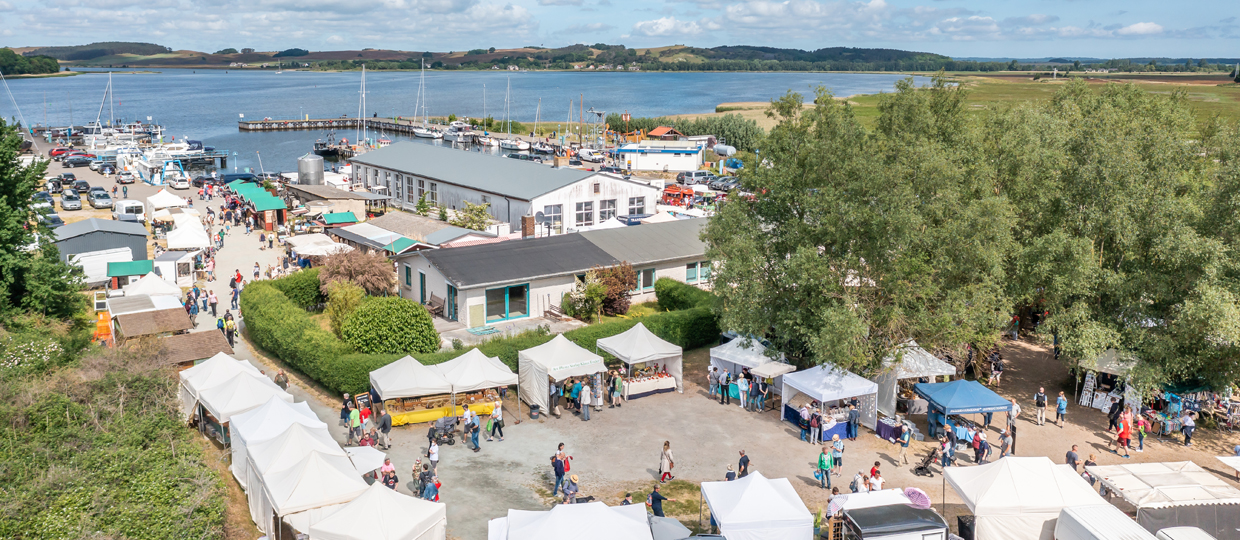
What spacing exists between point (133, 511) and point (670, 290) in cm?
2199

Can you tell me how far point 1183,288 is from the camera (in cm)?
2248

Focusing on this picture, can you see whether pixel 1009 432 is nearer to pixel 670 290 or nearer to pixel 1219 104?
pixel 670 290

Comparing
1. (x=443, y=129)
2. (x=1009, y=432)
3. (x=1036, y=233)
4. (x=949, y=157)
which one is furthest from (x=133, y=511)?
(x=443, y=129)

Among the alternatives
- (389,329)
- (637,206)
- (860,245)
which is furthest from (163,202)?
(860,245)

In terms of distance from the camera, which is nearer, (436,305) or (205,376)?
(205,376)

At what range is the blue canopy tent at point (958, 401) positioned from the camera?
71.9 ft

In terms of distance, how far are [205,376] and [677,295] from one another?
1709cm

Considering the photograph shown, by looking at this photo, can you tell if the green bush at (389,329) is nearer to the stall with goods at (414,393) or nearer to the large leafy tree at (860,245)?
the stall with goods at (414,393)

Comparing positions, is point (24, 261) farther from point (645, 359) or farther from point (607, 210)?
point (607, 210)

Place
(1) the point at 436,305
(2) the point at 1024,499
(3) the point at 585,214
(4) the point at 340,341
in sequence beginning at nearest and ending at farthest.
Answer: (2) the point at 1024,499, (4) the point at 340,341, (1) the point at 436,305, (3) the point at 585,214

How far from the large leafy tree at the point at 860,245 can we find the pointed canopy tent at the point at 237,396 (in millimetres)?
12797

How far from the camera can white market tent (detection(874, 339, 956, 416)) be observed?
23.5 metres

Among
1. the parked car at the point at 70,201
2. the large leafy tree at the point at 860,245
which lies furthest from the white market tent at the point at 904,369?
the parked car at the point at 70,201

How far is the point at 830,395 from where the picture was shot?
2248cm
